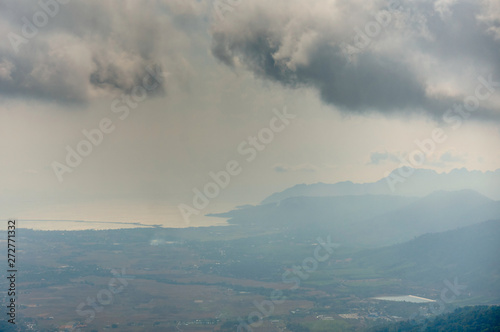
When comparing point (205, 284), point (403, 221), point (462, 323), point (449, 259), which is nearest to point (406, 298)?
point (462, 323)

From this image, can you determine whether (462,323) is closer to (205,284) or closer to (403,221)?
(205,284)

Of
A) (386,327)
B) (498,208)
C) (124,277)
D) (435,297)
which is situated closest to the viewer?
(386,327)

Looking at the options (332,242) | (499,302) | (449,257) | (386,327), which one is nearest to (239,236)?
(332,242)

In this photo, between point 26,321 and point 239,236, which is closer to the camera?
point 26,321

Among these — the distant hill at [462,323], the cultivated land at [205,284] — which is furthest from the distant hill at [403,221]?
the distant hill at [462,323]

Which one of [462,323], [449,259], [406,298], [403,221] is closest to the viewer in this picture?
[462,323]

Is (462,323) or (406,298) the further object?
(406,298)

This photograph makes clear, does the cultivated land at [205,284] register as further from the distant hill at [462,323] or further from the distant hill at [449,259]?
the distant hill at [462,323]

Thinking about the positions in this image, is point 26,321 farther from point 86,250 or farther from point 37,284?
point 86,250
